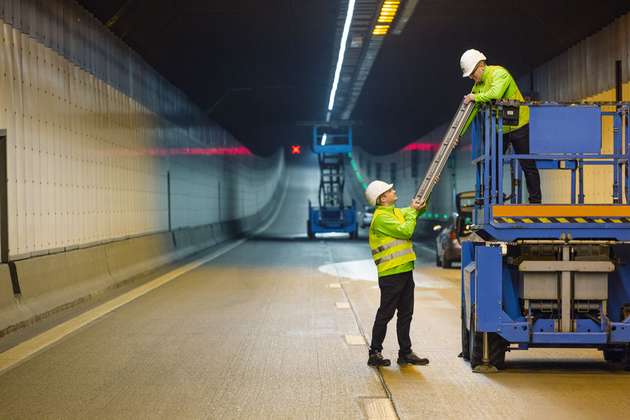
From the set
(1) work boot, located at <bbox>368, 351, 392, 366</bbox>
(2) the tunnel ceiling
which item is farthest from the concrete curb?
(1) work boot, located at <bbox>368, 351, 392, 366</bbox>

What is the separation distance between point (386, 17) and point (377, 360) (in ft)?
45.5

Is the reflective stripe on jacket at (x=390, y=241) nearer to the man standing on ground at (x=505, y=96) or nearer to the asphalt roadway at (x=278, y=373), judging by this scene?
the asphalt roadway at (x=278, y=373)

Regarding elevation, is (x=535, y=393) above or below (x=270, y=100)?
below

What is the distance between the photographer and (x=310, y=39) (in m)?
27.5

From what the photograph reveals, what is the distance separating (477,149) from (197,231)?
23.6 m

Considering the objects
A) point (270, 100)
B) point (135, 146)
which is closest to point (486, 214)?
point (135, 146)

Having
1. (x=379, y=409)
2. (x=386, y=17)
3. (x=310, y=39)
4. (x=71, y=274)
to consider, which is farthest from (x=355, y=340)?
(x=310, y=39)

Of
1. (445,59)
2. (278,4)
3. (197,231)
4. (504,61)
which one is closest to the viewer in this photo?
(278,4)

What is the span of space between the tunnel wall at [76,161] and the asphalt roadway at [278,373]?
1267mm

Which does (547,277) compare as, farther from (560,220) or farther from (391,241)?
(391,241)

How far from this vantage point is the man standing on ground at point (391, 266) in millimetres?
10500

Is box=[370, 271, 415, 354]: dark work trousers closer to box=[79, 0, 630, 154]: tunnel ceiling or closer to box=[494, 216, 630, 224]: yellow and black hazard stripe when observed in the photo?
box=[494, 216, 630, 224]: yellow and black hazard stripe

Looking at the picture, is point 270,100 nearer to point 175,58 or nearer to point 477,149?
point 175,58

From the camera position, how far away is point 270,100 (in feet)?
144
